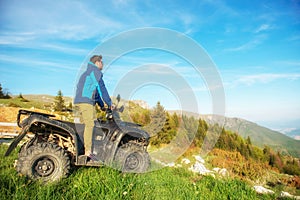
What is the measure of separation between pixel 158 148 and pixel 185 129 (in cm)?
206

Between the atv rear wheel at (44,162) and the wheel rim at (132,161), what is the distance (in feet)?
4.32

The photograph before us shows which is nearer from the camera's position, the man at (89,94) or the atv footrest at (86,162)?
the atv footrest at (86,162)

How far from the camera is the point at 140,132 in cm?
540

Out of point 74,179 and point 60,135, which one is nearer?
point 74,179

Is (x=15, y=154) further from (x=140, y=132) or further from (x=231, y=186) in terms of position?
(x=231, y=186)

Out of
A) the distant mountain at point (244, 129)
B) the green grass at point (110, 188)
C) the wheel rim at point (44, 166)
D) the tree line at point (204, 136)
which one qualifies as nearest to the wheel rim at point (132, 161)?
the green grass at point (110, 188)

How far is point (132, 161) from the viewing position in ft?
17.4

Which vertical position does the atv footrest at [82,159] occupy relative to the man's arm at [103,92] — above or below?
below

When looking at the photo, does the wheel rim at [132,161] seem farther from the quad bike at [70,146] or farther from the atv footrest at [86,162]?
the atv footrest at [86,162]

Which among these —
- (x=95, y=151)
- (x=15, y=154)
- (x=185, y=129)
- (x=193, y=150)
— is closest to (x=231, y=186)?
(x=95, y=151)

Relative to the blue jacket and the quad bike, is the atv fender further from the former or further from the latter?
the blue jacket

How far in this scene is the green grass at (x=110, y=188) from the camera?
11.3 ft

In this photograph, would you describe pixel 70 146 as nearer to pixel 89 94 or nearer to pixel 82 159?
pixel 82 159

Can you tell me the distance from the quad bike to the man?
125 mm
